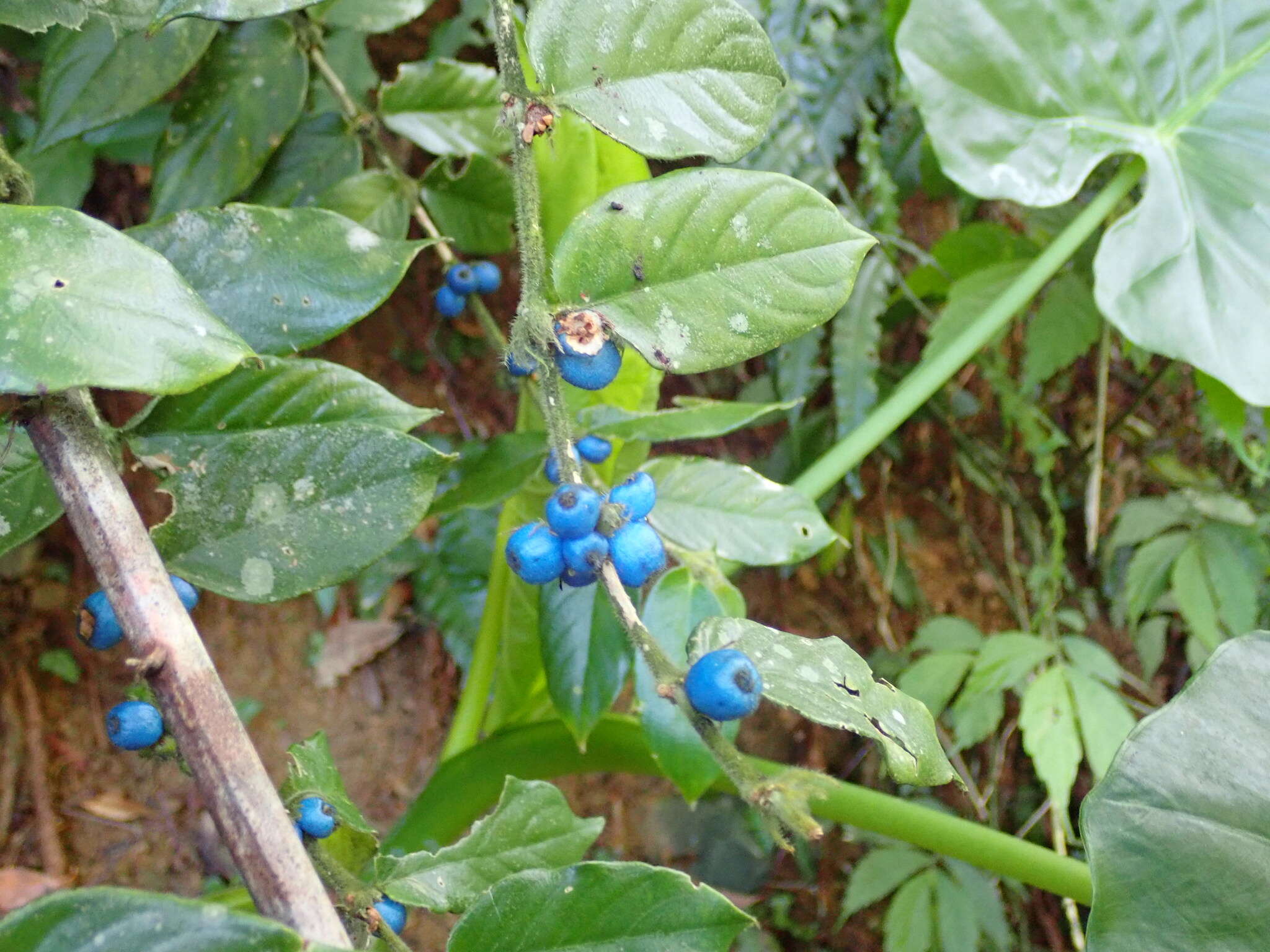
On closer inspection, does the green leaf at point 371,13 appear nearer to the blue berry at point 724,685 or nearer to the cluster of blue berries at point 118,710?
the cluster of blue berries at point 118,710

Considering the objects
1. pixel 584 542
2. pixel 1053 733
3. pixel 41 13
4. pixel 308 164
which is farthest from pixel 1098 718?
pixel 41 13

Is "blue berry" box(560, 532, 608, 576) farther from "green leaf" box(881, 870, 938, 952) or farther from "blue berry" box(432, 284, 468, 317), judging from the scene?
"green leaf" box(881, 870, 938, 952)

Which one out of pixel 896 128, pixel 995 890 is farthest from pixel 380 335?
pixel 995 890

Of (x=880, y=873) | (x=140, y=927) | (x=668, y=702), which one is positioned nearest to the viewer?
(x=140, y=927)

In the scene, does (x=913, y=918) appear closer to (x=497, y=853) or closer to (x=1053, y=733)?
(x=1053, y=733)

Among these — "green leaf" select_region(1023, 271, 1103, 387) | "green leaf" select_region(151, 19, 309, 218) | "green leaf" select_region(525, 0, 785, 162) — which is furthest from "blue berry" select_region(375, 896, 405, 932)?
"green leaf" select_region(1023, 271, 1103, 387)

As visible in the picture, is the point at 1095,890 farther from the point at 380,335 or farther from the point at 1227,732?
the point at 380,335
